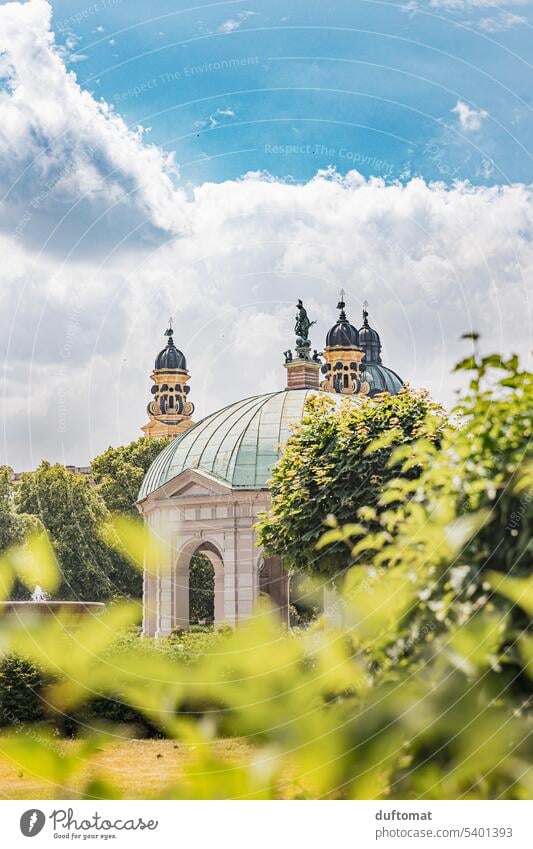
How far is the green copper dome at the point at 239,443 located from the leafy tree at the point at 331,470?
9.94m

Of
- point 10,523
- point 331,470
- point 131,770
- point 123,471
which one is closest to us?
point 131,770

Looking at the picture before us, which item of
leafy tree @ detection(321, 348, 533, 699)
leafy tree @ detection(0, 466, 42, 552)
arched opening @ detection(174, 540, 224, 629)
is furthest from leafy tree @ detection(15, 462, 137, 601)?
leafy tree @ detection(321, 348, 533, 699)

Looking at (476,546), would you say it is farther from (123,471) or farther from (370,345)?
(370,345)

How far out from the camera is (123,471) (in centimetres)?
6128

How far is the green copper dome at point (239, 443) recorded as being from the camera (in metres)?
35.4

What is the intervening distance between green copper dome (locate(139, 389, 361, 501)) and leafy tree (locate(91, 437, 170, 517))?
20763mm

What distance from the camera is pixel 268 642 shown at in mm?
2812

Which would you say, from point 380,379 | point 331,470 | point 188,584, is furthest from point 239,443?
point 380,379

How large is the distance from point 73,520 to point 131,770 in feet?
119

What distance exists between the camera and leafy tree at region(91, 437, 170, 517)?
2362 inches

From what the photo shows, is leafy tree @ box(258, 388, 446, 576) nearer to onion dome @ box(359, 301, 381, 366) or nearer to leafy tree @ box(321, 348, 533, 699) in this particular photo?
leafy tree @ box(321, 348, 533, 699)

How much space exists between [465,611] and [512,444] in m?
0.80
